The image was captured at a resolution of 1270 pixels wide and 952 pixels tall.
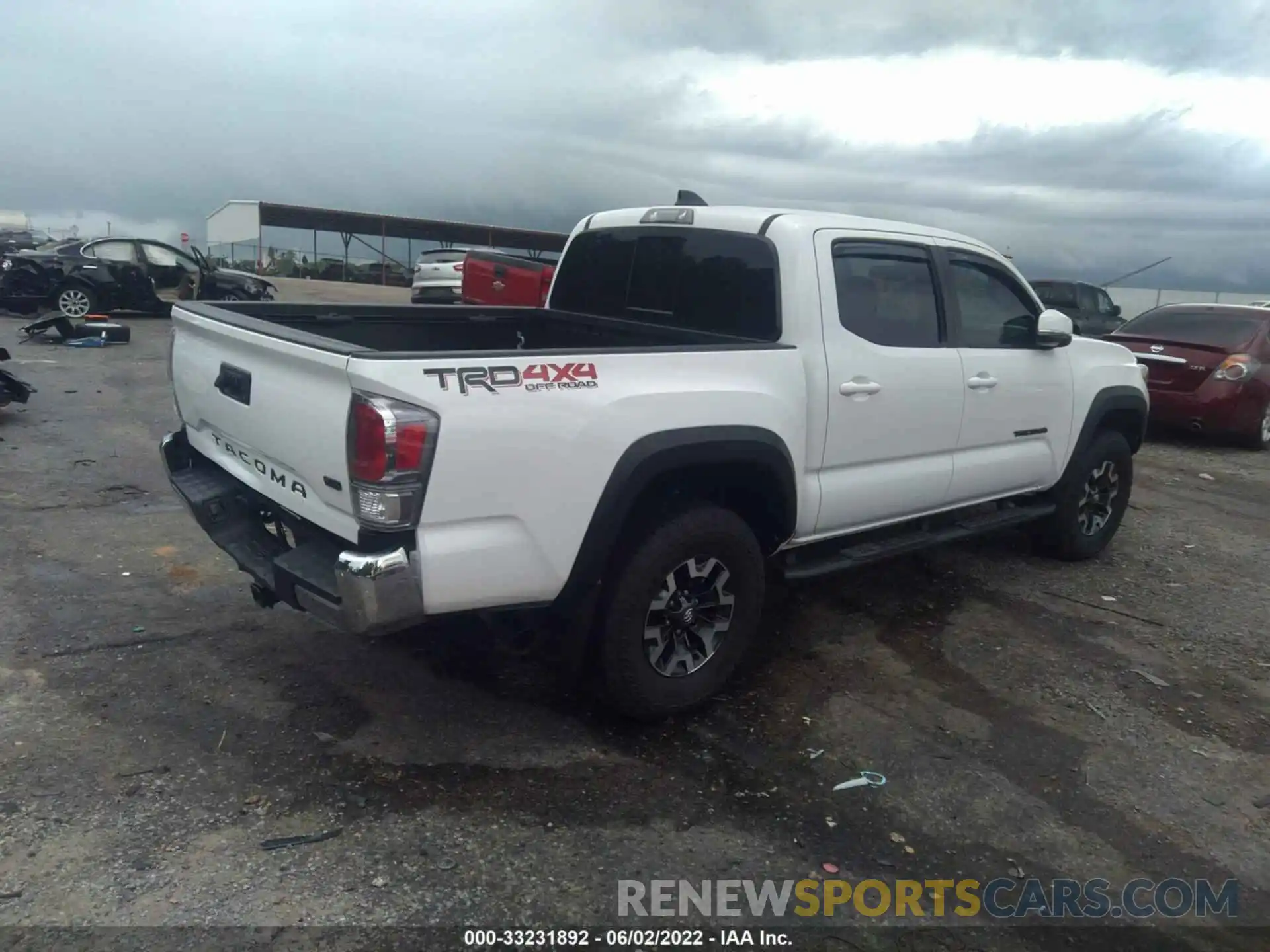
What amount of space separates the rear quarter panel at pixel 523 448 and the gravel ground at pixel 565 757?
0.63 meters

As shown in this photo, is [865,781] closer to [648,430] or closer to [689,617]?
[689,617]

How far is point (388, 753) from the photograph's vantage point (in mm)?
3551

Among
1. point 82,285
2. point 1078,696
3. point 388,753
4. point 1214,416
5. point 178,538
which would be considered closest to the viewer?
point 388,753

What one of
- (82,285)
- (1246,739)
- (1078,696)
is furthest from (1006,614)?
(82,285)

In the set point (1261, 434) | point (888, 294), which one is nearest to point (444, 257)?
point (1261, 434)

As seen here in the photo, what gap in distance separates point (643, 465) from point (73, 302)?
15.8 m

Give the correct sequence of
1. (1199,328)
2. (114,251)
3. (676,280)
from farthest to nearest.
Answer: (114,251)
(1199,328)
(676,280)

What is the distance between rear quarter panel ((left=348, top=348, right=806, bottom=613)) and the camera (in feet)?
9.61

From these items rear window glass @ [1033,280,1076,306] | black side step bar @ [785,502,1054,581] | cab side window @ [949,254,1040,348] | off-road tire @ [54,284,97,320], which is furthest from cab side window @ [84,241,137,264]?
rear window glass @ [1033,280,1076,306]

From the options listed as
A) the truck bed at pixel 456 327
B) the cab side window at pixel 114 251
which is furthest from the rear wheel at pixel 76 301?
the truck bed at pixel 456 327

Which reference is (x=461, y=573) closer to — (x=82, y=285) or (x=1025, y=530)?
(x=1025, y=530)

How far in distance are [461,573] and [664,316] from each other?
2.08 metres

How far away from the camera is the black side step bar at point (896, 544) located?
14.1ft

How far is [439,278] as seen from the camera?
797 inches
